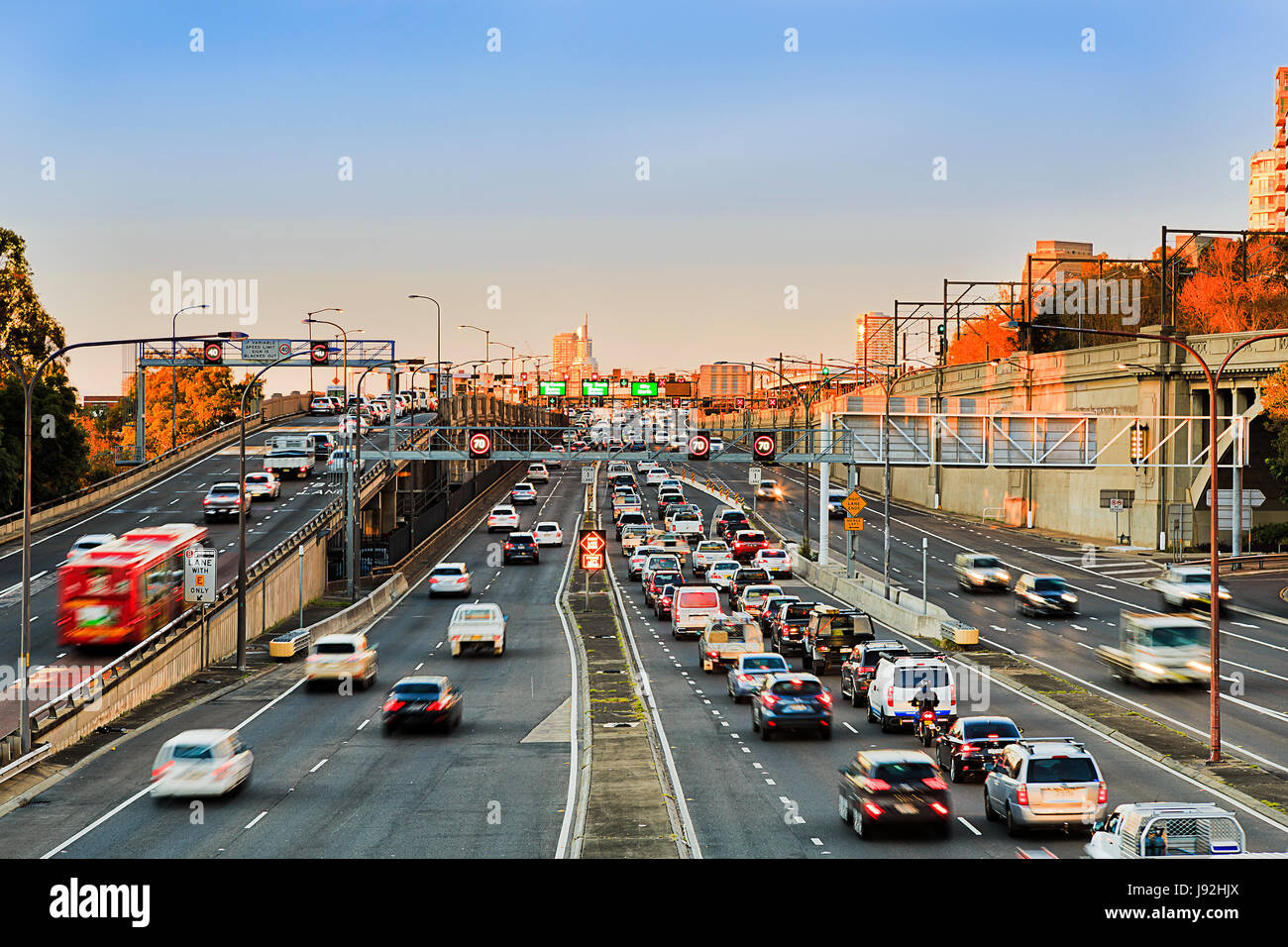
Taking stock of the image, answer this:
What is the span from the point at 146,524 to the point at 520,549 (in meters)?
20.3

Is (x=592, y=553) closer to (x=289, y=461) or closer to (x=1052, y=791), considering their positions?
(x=1052, y=791)

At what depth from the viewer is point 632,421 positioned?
196 meters

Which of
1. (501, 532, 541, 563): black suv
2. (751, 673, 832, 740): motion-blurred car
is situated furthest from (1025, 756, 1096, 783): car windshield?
(501, 532, 541, 563): black suv

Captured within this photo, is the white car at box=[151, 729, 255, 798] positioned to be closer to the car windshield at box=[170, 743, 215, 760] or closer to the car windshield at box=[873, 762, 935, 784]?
the car windshield at box=[170, 743, 215, 760]

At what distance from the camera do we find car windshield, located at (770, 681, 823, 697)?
3081cm

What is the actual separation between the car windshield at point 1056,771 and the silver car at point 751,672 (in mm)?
14542

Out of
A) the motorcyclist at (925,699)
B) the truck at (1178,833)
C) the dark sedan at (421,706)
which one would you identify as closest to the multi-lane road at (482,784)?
the dark sedan at (421,706)

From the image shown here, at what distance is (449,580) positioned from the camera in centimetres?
6353

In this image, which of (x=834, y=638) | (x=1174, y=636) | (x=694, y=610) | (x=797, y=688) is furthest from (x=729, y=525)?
(x=797, y=688)

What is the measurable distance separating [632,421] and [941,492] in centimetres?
9313
